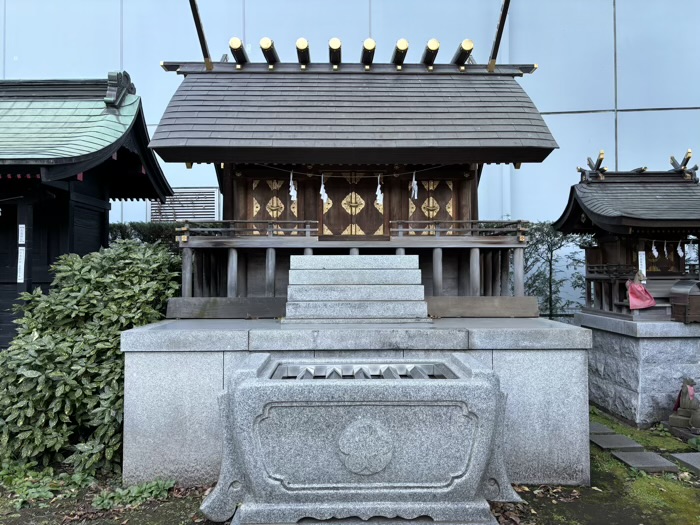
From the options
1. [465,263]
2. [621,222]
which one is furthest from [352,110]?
[621,222]

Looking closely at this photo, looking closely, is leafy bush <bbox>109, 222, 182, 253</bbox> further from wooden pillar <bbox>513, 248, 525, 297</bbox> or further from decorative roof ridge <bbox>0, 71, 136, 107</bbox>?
wooden pillar <bbox>513, 248, 525, 297</bbox>

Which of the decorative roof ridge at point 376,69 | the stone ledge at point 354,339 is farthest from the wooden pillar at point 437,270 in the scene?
the decorative roof ridge at point 376,69

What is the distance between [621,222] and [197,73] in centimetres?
918

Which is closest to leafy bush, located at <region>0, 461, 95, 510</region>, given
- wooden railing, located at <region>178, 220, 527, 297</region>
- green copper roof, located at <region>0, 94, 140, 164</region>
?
wooden railing, located at <region>178, 220, 527, 297</region>

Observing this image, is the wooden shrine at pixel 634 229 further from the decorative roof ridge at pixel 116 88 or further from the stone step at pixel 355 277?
the decorative roof ridge at pixel 116 88

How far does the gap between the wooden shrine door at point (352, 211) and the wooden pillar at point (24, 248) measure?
18.2ft

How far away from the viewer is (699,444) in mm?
7141

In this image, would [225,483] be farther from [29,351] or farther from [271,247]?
[271,247]

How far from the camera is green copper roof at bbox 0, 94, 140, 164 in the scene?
7746 millimetres

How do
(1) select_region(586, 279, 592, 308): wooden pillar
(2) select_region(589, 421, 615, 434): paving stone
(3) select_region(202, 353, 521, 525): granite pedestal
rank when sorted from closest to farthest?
(3) select_region(202, 353, 521, 525): granite pedestal → (2) select_region(589, 421, 615, 434): paving stone → (1) select_region(586, 279, 592, 308): wooden pillar

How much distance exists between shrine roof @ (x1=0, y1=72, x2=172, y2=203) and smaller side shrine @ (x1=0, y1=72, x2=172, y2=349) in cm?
2

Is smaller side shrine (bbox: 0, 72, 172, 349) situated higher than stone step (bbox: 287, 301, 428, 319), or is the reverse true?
smaller side shrine (bbox: 0, 72, 172, 349)

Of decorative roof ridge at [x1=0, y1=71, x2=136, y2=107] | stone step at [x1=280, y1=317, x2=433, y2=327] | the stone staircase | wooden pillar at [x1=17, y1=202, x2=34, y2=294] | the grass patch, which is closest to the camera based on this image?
stone step at [x1=280, y1=317, x2=433, y2=327]

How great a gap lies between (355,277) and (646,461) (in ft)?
16.5
